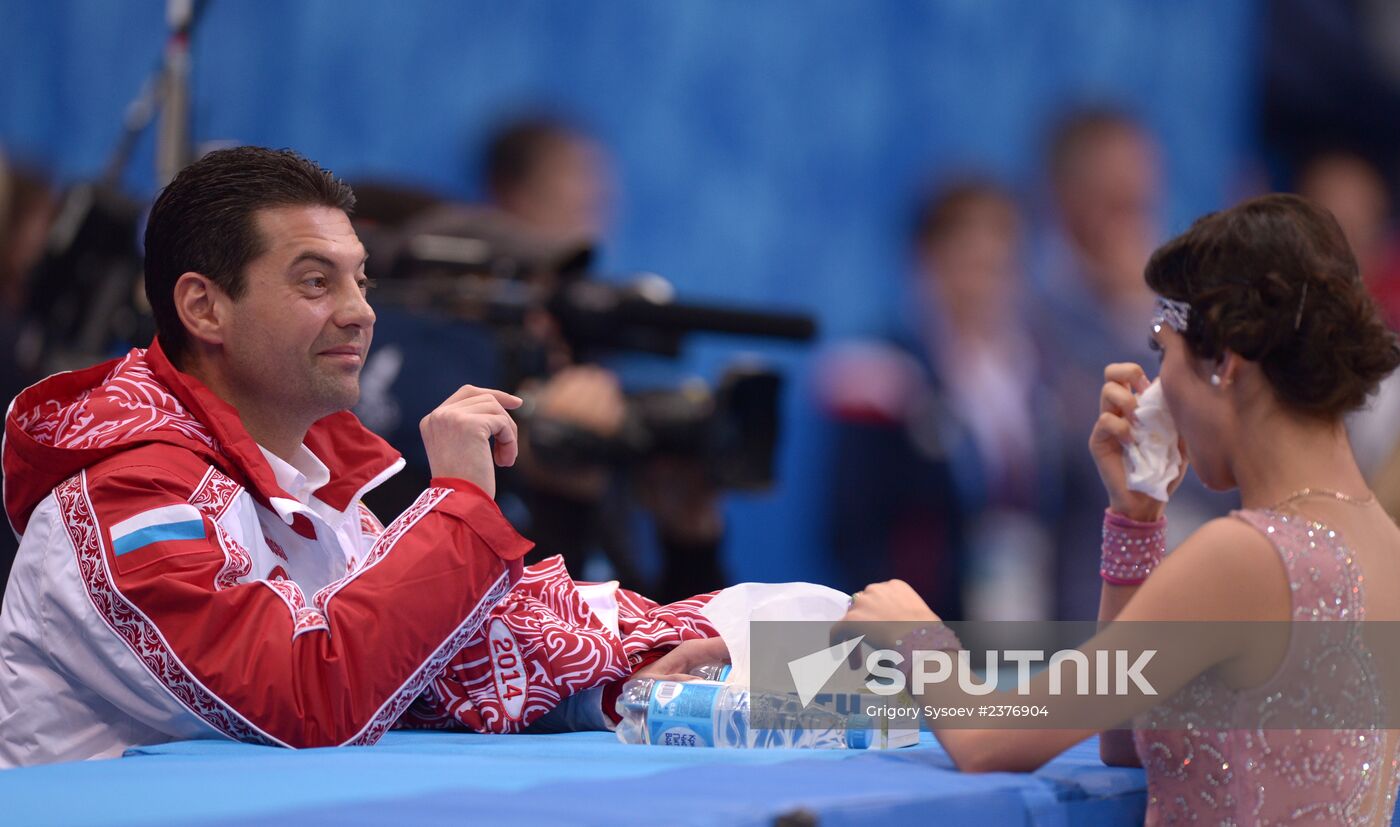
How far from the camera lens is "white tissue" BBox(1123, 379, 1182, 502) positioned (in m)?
1.59

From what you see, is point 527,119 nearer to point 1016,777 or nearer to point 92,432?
point 92,432

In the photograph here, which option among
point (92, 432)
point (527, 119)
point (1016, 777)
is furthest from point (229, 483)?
point (527, 119)

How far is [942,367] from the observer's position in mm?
4887

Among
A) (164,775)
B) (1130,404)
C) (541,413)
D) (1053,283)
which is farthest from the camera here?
(1053,283)

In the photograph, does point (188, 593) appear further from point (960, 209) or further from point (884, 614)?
point (960, 209)

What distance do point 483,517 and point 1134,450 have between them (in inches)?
26.8

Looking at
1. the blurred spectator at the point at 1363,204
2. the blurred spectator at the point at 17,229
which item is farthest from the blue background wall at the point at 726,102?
the blurred spectator at the point at 1363,204

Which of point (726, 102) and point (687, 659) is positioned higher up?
point (726, 102)

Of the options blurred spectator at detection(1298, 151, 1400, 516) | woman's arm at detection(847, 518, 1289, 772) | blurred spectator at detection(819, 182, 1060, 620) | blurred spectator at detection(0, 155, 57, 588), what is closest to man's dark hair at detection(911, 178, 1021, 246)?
blurred spectator at detection(819, 182, 1060, 620)

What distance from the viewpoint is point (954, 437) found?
15.9ft

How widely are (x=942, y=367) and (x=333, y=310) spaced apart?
3306mm

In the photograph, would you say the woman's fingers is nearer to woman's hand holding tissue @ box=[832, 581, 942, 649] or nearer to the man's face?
woman's hand holding tissue @ box=[832, 581, 942, 649]

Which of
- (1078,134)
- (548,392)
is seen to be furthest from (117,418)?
(1078,134)

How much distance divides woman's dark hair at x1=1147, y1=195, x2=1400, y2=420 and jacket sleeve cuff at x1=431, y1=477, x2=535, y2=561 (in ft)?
2.37
